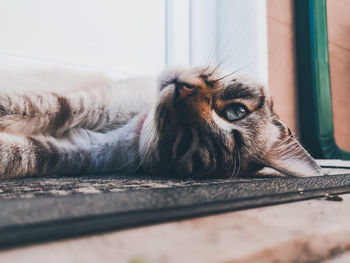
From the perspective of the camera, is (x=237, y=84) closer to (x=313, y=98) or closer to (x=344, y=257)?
(x=344, y=257)

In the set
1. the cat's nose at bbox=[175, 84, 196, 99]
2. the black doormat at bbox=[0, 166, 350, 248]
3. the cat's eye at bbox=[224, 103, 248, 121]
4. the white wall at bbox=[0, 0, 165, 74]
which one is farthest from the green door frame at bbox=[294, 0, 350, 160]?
the black doormat at bbox=[0, 166, 350, 248]

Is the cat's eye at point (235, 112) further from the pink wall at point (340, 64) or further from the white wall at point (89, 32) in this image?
the pink wall at point (340, 64)

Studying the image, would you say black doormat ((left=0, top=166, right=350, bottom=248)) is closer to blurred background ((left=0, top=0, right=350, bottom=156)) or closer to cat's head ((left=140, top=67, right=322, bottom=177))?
cat's head ((left=140, top=67, right=322, bottom=177))

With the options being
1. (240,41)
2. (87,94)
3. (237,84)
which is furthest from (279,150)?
(240,41)

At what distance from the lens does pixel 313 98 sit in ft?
6.96

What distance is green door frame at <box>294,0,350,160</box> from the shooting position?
82.6 inches

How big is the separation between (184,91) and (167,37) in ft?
3.67

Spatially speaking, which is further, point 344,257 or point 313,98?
point 313,98

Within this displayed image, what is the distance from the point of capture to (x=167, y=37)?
1.97 metres

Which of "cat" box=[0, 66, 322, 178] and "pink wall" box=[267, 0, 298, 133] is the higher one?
"pink wall" box=[267, 0, 298, 133]

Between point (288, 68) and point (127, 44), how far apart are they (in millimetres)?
1212

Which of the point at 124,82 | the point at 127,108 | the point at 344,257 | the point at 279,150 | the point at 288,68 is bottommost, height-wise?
the point at 344,257

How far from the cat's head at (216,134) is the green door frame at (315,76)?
1267 millimetres

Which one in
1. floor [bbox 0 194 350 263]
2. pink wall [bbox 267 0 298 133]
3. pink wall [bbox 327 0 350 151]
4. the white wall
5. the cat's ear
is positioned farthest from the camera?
pink wall [bbox 327 0 350 151]
